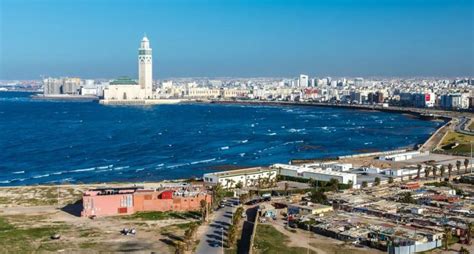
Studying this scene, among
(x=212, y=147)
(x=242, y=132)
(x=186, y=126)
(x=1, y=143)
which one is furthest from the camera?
(x=186, y=126)

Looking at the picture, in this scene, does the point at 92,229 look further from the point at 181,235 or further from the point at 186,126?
the point at 186,126

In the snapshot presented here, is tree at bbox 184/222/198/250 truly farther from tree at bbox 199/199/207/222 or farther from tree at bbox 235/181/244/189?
tree at bbox 235/181/244/189

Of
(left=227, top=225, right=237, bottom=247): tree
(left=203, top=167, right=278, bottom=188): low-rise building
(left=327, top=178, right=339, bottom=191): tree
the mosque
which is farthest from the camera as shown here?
the mosque

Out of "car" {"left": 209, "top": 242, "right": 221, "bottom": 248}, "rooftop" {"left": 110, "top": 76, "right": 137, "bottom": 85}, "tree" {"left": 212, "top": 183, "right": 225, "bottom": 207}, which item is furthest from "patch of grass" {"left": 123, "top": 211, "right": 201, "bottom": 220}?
"rooftop" {"left": 110, "top": 76, "right": 137, "bottom": 85}

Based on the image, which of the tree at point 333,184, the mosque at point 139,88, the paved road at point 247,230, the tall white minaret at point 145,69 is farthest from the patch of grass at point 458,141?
the tall white minaret at point 145,69

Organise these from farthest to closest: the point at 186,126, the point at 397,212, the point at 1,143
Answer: the point at 186,126 < the point at 1,143 < the point at 397,212

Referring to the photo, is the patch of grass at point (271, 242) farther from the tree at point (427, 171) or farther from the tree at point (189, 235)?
the tree at point (427, 171)

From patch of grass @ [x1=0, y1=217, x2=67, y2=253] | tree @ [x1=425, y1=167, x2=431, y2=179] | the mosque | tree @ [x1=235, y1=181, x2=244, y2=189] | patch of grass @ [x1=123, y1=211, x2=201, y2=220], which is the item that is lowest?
patch of grass @ [x1=0, y1=217, x2=67, y2=253]

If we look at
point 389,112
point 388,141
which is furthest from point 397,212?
point 389,112
